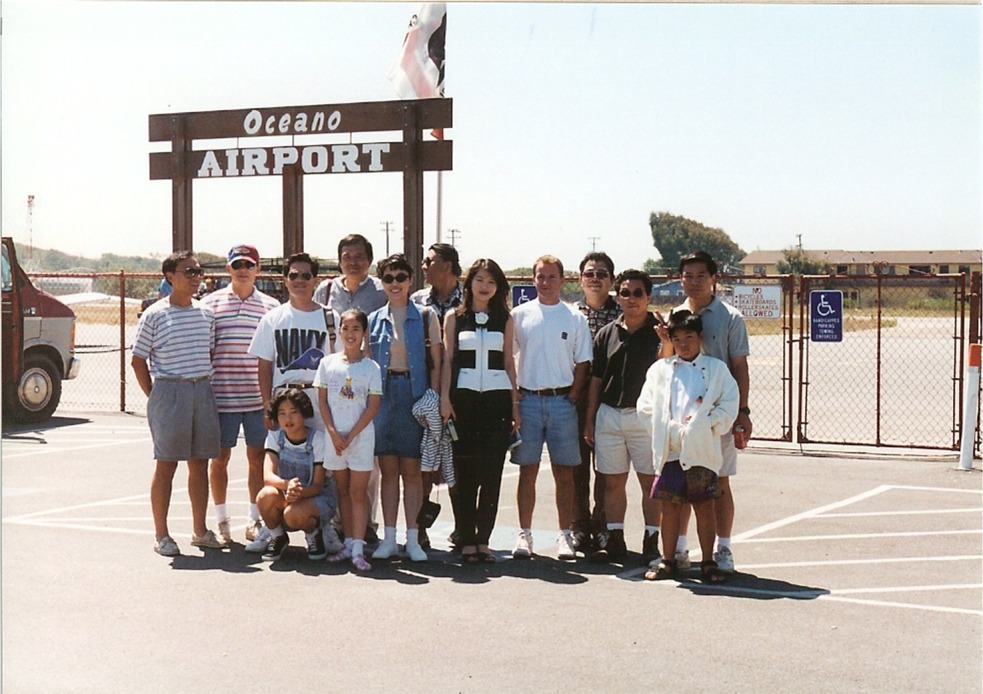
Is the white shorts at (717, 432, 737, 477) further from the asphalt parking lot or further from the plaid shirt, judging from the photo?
the plaid shirt

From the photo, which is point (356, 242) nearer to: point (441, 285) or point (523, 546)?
point (441, 285)

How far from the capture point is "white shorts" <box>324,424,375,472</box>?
7.64 m

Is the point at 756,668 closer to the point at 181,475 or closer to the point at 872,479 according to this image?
the point at 872,479

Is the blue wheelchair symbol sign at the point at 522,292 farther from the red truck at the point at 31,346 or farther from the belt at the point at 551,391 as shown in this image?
the belt at the point at 551,391

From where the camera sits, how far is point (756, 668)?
5383 mm

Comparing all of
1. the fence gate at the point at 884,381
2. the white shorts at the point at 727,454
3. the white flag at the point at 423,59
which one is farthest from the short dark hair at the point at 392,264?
the white flag at the point at 423,59

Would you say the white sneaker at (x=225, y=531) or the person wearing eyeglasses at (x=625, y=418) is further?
the white sneaker at (x=225, y=531)

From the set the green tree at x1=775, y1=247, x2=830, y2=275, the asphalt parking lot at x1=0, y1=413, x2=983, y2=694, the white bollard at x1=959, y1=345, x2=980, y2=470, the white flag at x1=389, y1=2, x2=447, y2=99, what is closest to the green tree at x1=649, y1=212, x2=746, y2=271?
→ the green tree at x1=775, y1=247, x2=830, y2=275

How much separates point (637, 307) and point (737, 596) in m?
1.96

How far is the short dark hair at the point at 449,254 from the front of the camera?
26.1 ft

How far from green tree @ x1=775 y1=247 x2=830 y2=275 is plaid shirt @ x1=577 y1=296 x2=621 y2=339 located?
5977 centimetres

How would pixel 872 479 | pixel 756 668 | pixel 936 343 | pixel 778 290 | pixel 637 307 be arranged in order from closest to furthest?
1. pixel 756 668
2. pixel 637 307
3. pixel 872 479
4. pixel 778 290
5. pixel 936 343

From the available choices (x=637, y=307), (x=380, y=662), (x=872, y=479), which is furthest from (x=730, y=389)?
(x=872, y=479)

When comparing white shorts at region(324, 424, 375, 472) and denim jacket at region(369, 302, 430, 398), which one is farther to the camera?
denim jacket at region(369, 302, 430, 398)
